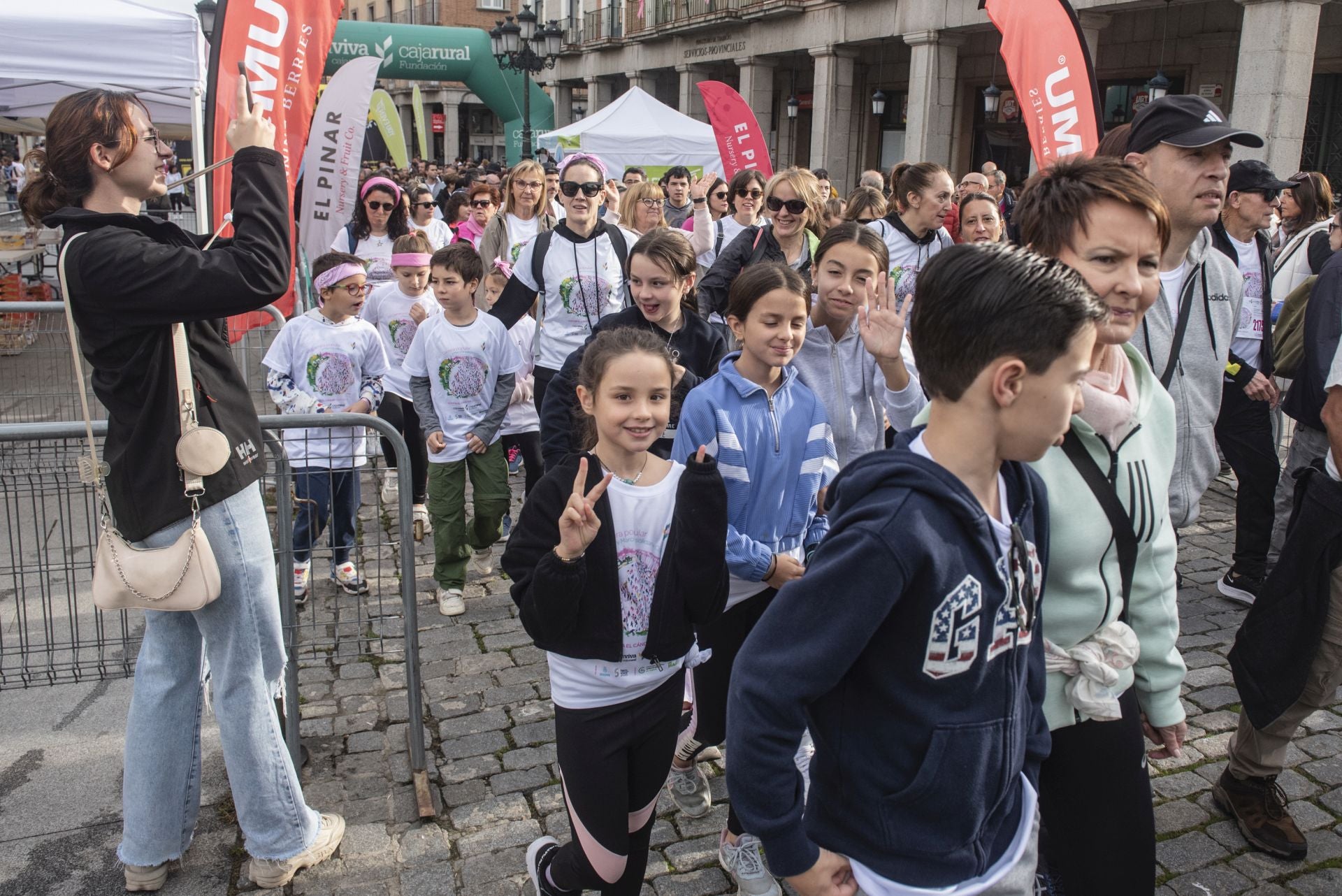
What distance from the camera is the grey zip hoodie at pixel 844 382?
3914 mm

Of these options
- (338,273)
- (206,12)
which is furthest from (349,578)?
(206,12)

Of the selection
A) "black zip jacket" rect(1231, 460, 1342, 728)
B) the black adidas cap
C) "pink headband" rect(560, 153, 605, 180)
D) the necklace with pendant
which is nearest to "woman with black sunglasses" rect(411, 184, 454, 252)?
"pink headband" rect(560, 153, 605, 180)

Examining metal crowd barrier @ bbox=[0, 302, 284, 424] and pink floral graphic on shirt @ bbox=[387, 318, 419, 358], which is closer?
pink floral graphic on shirt @ bbox=[387, 318, 419, 358]

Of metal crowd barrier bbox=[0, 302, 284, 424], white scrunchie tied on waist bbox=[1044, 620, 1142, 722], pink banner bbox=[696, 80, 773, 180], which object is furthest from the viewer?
pink banner bbox=[696, 80, 773, 180]

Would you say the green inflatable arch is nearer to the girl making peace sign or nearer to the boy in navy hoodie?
the girl making peace sign

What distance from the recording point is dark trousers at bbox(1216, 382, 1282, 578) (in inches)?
228

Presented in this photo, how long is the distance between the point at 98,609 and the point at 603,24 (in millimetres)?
38491

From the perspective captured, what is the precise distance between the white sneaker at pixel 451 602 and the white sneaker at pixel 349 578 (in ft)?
1.33

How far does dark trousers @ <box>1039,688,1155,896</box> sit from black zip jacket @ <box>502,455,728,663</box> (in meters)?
0.95

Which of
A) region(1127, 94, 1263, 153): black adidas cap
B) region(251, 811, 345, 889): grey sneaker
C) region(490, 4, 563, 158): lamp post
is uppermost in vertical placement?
region(490, 4, 563, 158): lamp post

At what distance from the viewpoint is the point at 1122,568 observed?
2.28 metres

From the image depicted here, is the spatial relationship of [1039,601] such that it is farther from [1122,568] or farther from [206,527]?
[206,527]

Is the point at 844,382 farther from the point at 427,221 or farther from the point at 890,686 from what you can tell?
the point at 427,221

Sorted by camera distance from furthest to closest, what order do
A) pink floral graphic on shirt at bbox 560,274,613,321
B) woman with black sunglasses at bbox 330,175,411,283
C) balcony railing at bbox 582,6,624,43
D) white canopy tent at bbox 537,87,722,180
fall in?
balcony railing at bbox 582,6,624,43
white canopy tent at bbox 537,87,722,180
woman with black sunglasses at bbox 330,175,411,283
pink floral graphic on shirt at bbox 560,274,613,321
